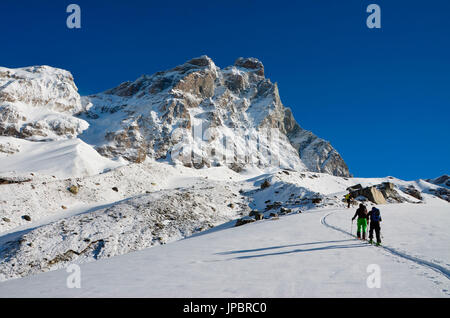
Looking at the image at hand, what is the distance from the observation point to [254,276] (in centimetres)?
782

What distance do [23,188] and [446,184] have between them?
128 m

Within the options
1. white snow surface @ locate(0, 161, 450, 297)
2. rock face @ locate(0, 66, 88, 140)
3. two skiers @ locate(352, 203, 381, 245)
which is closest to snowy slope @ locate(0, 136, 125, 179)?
white snow surface @ locate(0, 161, 450, 297)

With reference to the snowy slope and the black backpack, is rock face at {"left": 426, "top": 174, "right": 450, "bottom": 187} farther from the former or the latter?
the black backpack

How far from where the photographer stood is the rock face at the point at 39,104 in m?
92.6

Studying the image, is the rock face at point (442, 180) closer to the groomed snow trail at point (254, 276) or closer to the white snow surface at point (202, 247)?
the white snow surface at point (202, 247)

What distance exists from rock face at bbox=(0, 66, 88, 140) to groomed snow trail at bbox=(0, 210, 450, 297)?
10188 centimetres

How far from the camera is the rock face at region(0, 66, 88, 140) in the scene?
92.6m

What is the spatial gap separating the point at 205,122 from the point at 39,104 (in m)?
66.7

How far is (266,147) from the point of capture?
136500 millimetres

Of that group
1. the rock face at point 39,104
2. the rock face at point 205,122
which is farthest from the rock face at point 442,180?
the rock face at point 39,104

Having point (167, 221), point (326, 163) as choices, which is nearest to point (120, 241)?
point (167, 221)

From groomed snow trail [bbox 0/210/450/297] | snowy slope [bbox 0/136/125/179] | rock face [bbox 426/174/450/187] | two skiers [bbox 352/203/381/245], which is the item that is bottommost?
groomed snow trail [bbox 0/210/450/297]

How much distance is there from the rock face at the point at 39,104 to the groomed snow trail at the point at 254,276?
334 feet
